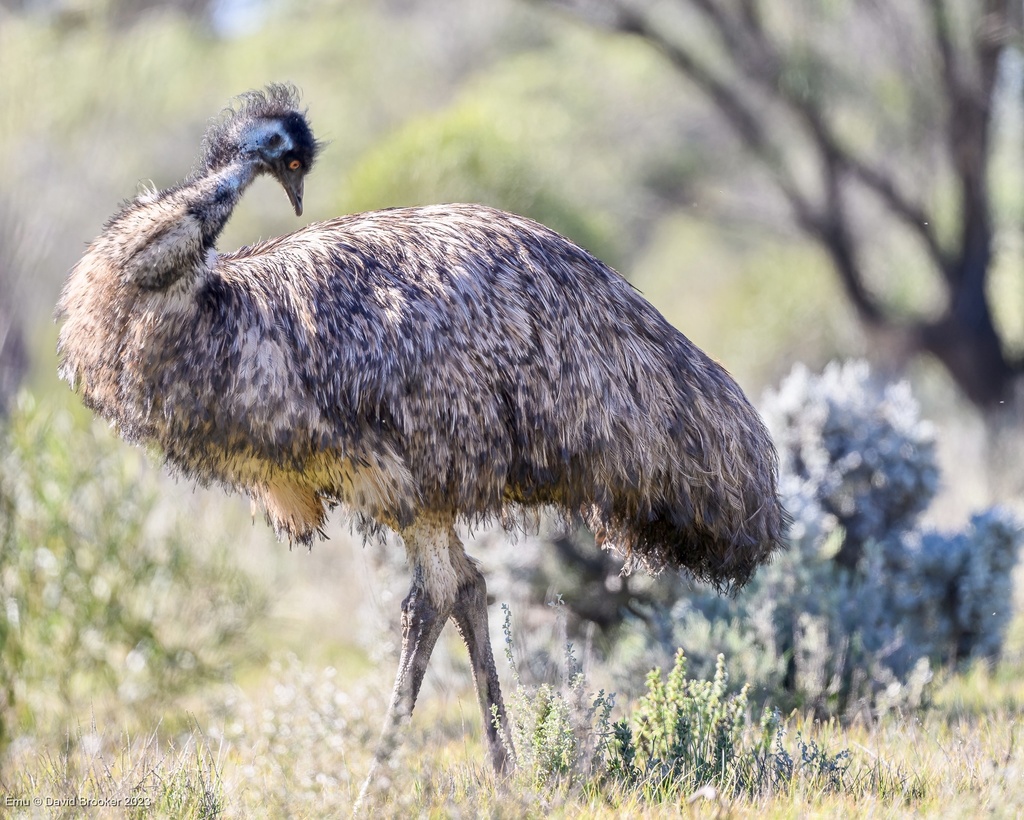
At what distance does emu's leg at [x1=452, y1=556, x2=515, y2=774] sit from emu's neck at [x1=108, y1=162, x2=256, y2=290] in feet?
4.28

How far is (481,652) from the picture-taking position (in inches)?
163

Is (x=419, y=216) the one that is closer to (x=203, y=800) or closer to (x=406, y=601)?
(x=406, y=601)

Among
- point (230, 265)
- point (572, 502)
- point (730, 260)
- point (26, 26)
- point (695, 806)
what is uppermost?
point (730, 260)

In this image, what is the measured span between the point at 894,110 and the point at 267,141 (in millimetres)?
11200

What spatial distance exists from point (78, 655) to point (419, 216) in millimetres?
3601

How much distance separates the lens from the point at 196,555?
7.18m

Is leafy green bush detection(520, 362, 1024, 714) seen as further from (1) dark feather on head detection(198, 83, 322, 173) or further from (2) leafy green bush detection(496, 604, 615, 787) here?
(1) dark feather on head detection(198, 83, 322, 173)

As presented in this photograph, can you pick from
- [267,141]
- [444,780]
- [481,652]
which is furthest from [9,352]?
[444,780]

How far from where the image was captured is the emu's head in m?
3.77

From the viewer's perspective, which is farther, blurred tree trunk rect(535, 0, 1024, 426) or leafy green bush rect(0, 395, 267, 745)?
blurred tree trunk rect(535, 0, 1024, 426)

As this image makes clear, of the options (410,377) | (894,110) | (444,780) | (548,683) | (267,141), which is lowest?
Result: (444,780)

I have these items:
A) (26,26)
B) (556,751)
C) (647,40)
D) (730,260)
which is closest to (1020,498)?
(647,40)

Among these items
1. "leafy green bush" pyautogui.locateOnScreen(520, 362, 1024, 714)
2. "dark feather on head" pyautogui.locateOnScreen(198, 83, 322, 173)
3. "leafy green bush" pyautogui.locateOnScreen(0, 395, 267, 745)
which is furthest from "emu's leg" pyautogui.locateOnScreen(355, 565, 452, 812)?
"leafy green bush" pyautogui.locateOnScreen(0, 395, 267, 745)

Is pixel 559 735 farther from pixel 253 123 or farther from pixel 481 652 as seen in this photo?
pixel 253 123
